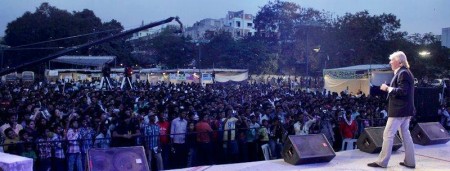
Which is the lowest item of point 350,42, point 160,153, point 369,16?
point 160,153

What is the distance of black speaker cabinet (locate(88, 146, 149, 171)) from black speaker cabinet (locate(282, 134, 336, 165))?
215 cm

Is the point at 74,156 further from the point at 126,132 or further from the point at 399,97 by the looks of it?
the point at 399,97

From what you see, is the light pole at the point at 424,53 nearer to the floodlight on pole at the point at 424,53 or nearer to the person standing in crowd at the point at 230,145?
the floodlight on pole at the point at 424,53

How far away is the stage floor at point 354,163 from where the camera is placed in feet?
19.2

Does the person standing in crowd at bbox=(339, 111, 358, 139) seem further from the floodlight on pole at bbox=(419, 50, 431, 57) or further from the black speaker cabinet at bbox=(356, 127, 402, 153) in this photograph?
the floodlight on pole at bbox=(419, 50, 431, 57)

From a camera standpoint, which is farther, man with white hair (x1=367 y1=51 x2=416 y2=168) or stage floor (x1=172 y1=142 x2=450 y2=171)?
stage floor (x1=172 y1=142 x2=450 y2=171)

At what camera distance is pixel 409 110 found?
5281 millimetres

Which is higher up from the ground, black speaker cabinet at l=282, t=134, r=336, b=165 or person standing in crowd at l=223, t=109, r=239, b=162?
black speaker cabinet at l=282, t=134, r=336, b=165

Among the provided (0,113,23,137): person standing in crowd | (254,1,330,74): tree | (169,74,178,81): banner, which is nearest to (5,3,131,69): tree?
(169,74,178,81): banner

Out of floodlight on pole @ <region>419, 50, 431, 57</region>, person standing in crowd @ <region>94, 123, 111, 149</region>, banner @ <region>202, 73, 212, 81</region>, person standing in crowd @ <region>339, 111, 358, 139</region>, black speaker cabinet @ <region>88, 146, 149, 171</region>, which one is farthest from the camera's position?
floodlight on pole @ <region>419, 50, 431, 57</region>

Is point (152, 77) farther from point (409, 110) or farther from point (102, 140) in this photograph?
point (409, 110)

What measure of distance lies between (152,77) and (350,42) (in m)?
18.6

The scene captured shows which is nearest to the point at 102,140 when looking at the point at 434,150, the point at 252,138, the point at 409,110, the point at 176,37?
the point at 252,138

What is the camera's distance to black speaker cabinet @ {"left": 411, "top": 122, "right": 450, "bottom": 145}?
7551 mm
